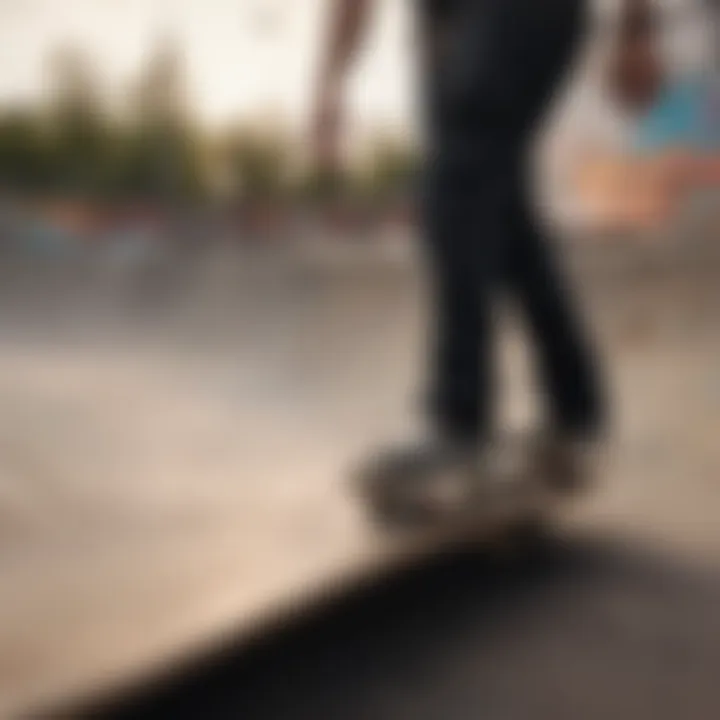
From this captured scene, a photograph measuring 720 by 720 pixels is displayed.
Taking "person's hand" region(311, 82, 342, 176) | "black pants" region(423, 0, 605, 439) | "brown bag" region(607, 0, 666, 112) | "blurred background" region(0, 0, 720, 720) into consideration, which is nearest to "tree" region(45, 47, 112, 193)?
"blurred background" region(0, 0, 720, 720)

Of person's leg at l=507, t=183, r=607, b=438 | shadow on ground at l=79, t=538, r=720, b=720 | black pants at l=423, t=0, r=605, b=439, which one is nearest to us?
shadow on ground at l=79, t=538, r=720, b=720

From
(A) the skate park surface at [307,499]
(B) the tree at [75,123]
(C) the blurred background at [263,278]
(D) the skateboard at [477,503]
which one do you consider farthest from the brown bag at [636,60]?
(B) the tree at [75,123]

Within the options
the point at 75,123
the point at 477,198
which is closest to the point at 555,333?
the point at 477,198

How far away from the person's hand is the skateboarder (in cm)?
7

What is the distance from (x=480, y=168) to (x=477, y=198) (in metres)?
0.03

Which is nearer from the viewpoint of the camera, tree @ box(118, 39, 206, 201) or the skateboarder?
the skateboarder

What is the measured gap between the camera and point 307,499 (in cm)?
108

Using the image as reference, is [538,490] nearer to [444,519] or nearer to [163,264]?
[444,519]

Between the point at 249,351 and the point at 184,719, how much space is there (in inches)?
20.9

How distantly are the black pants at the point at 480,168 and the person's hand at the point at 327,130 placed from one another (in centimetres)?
13

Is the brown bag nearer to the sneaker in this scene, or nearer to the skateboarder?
the skateboarder

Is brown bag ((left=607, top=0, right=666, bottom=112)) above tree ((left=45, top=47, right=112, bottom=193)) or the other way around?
the other way around

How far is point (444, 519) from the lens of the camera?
39.7 inches

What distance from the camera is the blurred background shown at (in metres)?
1.08
